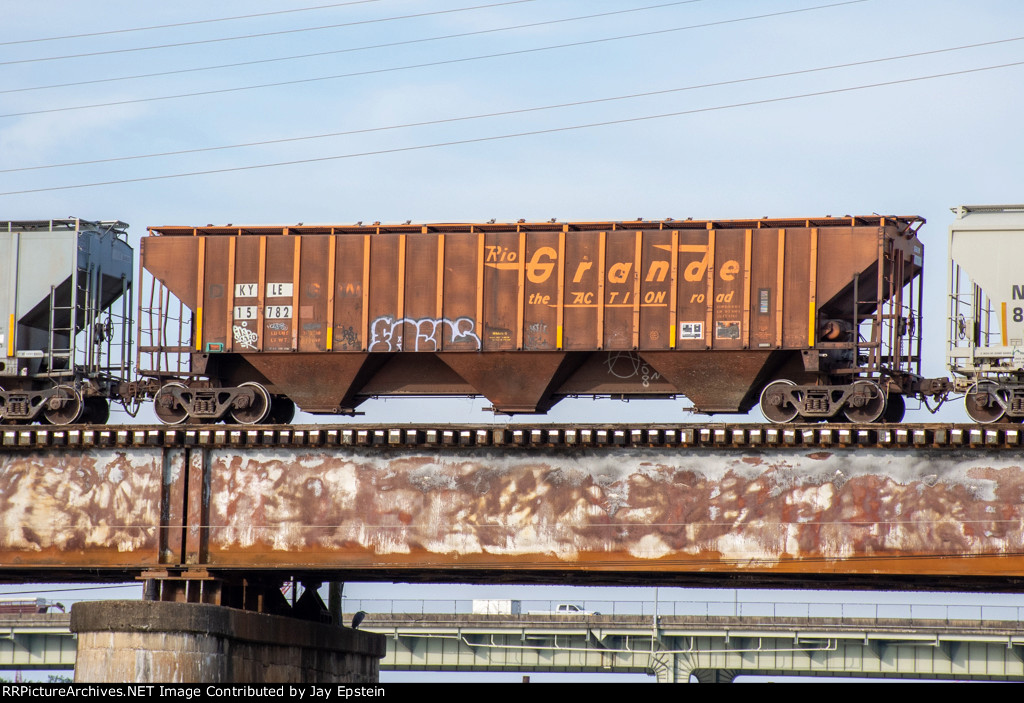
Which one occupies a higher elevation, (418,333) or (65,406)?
(418,333)

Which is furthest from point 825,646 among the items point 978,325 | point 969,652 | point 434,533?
point 434,533

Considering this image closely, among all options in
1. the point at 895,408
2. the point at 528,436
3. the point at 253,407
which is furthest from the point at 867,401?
the point at 253,407

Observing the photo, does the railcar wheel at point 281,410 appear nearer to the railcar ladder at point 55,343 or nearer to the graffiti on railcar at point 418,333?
the graffiti on railcar at point 418,333

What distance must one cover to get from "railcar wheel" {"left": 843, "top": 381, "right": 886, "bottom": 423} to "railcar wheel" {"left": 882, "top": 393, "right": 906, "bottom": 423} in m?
0.56

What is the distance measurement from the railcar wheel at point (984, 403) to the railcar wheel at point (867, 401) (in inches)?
60.5

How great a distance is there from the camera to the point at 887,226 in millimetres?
24922

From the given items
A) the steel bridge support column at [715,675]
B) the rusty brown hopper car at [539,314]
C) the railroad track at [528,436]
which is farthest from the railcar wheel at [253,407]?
the steel bridge support column at [715,675]

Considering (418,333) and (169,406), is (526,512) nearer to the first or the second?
(418,333)

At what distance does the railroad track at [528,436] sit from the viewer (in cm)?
2127

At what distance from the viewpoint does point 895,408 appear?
24641mm

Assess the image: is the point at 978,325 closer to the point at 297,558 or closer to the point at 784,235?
the point at 784,235

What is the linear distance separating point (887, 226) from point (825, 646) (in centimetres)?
2230

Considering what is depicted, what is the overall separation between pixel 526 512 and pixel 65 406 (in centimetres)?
1024

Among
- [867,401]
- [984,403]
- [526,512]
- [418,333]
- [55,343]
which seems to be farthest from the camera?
[55,343]
